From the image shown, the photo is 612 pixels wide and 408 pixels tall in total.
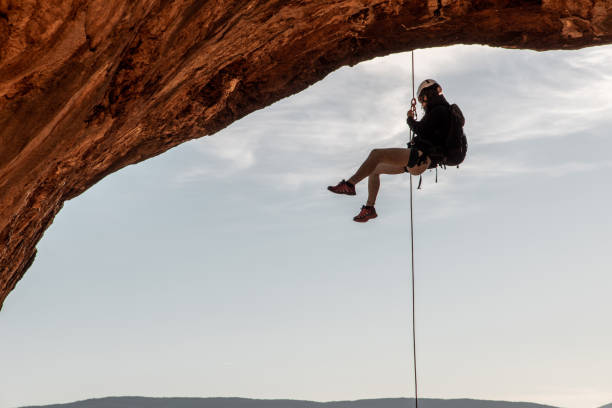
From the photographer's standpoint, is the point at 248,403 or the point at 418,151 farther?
the point at 248,403

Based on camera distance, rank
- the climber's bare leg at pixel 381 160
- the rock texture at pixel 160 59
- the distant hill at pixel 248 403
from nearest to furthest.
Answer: the rock texture at pixel 160 59 → the climber's bare leg at pixel 381 160 → the distant hill at pixel 248 403

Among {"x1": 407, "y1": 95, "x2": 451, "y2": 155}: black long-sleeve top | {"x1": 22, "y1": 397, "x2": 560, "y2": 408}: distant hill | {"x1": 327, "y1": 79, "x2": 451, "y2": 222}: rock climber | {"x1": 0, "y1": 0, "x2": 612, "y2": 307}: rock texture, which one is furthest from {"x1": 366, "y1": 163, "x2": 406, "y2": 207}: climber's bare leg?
{"x1": 22, "y1": 397, "x2": 560, "y2": 408}: distant hill

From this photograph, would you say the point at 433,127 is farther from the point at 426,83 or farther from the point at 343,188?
the point at 343,188

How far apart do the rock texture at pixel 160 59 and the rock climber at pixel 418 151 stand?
95 cm

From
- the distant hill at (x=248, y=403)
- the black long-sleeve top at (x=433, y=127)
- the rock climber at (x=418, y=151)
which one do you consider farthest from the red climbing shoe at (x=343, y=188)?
the distant hill at (x=248, y=403)

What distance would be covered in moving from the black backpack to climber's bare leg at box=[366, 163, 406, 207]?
74 centimetres

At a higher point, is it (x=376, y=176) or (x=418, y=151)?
(x=418, y=151)

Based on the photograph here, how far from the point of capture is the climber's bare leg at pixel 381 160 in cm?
1082

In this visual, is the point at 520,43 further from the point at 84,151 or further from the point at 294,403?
the point at 294,403

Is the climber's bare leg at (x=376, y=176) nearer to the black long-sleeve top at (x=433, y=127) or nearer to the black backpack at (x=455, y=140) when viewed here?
the black long-sleeve top at (x=433, y=127)

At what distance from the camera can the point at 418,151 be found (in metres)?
10.7

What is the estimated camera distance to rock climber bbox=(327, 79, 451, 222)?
10609 millimetres

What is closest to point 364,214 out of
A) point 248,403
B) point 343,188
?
point 343,188

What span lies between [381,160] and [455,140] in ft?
3.81
